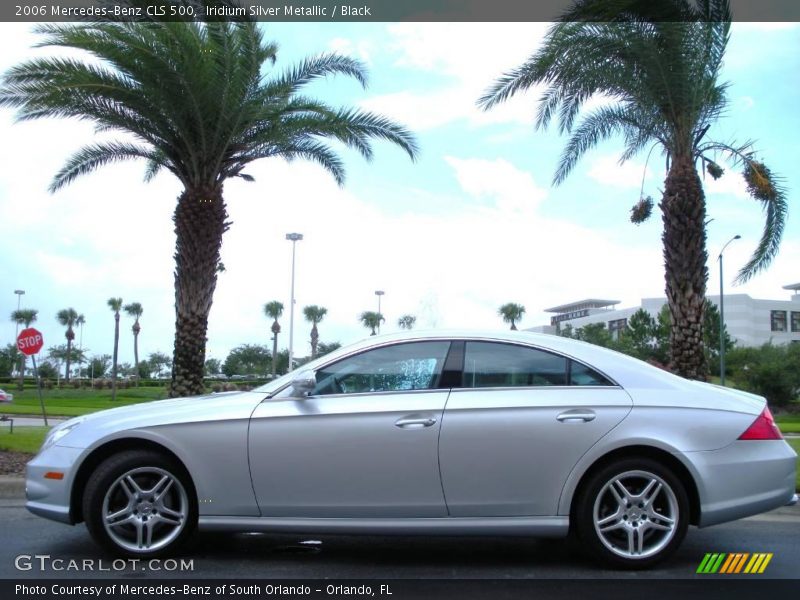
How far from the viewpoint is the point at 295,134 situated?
574 inches

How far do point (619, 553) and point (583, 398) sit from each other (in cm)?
94

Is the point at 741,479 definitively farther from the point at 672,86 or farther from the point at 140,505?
the point at 672,86

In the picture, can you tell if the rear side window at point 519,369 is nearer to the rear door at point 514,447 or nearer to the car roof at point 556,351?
the car roof at point 556,351

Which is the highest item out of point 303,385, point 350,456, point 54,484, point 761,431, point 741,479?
point 303,385

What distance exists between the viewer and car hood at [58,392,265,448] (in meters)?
4.87

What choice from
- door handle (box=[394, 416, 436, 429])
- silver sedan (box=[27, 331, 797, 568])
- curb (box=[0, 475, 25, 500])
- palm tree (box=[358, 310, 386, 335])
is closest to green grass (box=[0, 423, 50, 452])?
curb (box=[0, 475, 25, 500])

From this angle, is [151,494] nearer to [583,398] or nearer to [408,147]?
[583,398]

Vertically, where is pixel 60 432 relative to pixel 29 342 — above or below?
below

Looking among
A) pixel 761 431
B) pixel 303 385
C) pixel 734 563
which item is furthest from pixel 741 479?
pixel 303 385

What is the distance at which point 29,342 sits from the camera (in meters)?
18.9

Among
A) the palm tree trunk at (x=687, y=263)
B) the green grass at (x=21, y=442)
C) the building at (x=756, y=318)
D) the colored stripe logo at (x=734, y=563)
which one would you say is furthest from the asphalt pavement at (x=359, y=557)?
the building at (x=756, y=318)

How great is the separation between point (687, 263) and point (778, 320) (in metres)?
89.3

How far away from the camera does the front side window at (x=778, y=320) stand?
91312 mm

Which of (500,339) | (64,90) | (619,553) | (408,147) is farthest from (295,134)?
(619,553)
